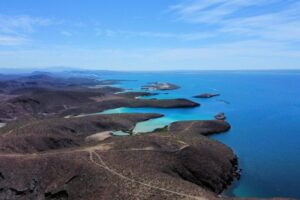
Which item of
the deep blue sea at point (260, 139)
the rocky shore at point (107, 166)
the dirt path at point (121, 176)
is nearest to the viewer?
the dirt path at point (121, 176)

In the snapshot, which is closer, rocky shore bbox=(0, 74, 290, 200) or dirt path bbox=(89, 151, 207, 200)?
dirt path bbox=(89, 151, 207, 200)

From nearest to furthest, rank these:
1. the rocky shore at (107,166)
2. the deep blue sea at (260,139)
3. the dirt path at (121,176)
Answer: the dirt path at (121,176), the rocky shore at (107,166), the deep blue sea at (260,139)

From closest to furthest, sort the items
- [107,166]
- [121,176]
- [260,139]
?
[121,176]
[107,166]
[260,139]

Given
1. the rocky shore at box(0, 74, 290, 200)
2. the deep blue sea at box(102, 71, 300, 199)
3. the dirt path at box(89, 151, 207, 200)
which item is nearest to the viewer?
the dirt path at box(89, 151, 207, 200)

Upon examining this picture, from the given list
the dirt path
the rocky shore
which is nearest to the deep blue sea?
the rocky shore

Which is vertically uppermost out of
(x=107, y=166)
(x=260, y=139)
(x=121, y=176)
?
(x=107, y=166)

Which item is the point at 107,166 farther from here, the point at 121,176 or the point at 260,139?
the point at 260,139

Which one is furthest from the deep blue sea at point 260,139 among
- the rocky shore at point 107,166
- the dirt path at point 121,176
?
the dirt path at point 121,176

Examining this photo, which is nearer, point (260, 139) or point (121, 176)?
point (121, 176)

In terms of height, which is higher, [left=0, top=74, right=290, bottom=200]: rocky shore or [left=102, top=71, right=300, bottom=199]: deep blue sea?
[left=0, top=74, right=290, bottom=200]: rocky shore

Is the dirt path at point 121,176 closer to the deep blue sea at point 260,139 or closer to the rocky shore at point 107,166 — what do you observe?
the rocky shore at point 107,166

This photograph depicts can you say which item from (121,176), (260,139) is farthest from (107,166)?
(260,139)

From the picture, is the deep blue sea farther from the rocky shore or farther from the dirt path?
the dirt path
